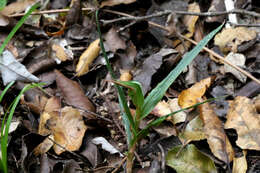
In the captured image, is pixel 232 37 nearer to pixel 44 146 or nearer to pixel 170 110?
pixel 170 110

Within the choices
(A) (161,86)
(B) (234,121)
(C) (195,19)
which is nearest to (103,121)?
(A) (161,86)

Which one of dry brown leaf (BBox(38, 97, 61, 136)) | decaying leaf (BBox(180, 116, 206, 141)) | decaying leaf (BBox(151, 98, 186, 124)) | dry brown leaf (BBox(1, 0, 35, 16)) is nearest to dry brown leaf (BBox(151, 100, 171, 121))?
decaying leaf (BBox(151, 98, 186, 124))

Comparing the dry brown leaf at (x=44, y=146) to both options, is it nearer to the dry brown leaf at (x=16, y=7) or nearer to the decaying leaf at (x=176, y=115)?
the decaying leaf at (x=176, y=115)

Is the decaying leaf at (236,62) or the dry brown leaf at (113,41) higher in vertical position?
the dry brown leaf at (113,41)

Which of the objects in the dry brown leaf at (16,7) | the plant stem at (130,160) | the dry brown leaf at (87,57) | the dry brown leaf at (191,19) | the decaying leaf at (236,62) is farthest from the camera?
the dry brown leaf at (16,7)

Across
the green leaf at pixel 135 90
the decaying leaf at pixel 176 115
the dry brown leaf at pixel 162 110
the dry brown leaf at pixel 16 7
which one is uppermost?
the dry brown leaf at pixel 16 7

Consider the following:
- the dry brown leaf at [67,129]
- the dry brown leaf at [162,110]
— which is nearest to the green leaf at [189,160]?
the dry brown leaf at [162,110]

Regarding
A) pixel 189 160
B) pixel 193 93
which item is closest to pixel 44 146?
pixel 189 160
